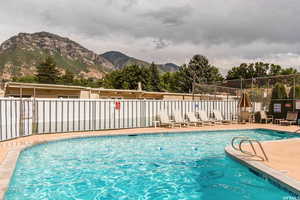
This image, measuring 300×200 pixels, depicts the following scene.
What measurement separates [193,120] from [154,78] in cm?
3886

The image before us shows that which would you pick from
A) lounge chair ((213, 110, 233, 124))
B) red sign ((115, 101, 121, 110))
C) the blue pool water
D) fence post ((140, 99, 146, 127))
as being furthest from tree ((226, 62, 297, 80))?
the blue pool water

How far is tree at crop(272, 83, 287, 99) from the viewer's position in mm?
16550

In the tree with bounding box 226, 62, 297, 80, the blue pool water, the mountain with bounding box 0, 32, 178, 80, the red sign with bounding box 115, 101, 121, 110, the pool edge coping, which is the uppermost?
the mountain with bounding box 0, 32, 178, 80

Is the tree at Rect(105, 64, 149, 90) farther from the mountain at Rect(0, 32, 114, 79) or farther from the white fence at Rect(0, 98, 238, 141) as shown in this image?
the mountain at Rect(0, 32, 114, 79)

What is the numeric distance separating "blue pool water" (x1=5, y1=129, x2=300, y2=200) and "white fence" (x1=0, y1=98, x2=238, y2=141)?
6.05 feet

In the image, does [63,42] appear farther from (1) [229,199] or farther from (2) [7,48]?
(1) [229,199]

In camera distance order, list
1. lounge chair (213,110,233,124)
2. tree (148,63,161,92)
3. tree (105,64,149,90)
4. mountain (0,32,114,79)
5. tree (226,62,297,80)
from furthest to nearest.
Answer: mountain (0,32,114,79), tree (226,62,297,80), tree (148,63,161,92), tree (105,64,149,90), lounge chair (213,110,233,124)

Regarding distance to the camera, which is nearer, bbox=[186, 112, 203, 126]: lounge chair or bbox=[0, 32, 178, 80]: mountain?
bbox=[186, 112, 203, 126]: lounge chair

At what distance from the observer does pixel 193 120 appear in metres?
15.1

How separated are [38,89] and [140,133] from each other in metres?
12.0

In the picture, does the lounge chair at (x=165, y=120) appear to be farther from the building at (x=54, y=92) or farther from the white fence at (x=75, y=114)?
the building at (x=54, y=92)

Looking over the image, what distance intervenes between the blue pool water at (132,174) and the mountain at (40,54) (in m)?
87.9

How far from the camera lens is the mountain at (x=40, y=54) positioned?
306 feet

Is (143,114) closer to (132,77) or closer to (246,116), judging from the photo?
(246,116)
